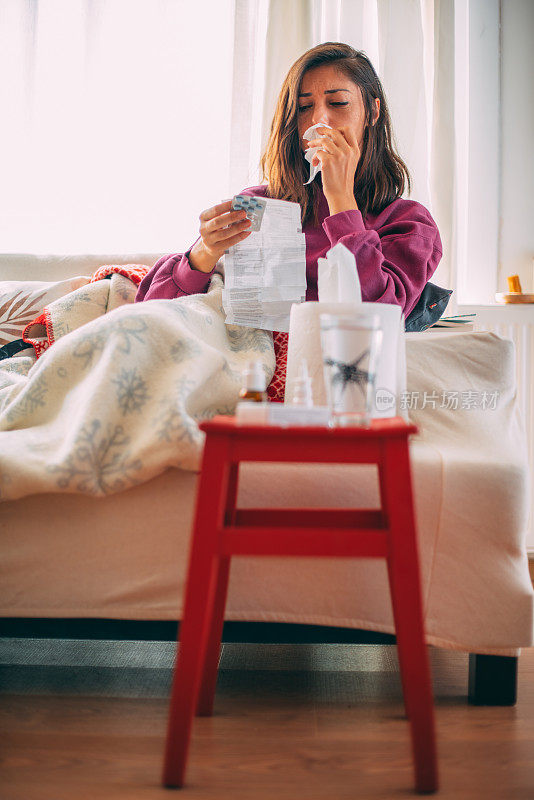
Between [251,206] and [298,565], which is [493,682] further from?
[251,206]

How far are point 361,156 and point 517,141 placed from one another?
0.87 metres

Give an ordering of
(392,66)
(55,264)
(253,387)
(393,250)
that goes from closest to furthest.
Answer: (253,387) → (393,250) → (55,264) → (392,66)

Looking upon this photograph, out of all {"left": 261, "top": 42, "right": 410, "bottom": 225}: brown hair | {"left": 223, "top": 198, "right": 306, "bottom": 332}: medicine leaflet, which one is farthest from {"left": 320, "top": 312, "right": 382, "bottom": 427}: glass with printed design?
{"left": 261, "top": 42, "right": 410, "bottom": 225}: brown hair

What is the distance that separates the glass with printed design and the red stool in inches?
3.0

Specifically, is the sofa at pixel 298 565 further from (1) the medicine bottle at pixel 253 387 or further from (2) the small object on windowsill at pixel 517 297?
(2) the small object on windowsill at pixel 517 297

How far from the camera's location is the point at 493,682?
0.92 metres

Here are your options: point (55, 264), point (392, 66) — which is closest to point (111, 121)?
point (55, 264)

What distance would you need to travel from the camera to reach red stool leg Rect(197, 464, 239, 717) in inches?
32.9

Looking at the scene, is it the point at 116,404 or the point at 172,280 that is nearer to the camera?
the point at 116,404

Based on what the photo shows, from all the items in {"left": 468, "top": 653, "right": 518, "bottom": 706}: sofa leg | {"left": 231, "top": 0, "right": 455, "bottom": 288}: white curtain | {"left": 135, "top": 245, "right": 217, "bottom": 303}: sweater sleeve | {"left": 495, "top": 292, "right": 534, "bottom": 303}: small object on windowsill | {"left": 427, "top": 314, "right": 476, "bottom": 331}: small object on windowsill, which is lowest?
{"left": 468, "top": 653, "right": 518, "bottom": 706}: sofa leg

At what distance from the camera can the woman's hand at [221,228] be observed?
3.96 ft

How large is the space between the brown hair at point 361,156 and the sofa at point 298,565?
71 centimetres

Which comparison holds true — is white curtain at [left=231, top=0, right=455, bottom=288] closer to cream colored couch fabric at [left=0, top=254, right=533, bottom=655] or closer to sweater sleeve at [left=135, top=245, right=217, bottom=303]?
sweater sleeve at [left=135, top=245, right=217, bottom=303]

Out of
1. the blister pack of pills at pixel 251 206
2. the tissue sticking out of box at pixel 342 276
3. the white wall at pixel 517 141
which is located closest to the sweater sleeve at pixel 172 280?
the blister pack of pills at pixel 251 206
